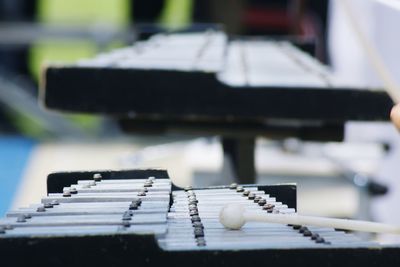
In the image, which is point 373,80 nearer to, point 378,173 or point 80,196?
point 378,173

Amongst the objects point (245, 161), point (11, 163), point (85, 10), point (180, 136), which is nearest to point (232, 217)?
point (245, 161)

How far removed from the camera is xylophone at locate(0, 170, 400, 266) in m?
0.78

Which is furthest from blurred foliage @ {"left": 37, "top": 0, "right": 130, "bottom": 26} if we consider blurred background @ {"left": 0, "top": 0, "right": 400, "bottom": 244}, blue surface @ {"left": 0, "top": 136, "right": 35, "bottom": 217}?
blue surface @ {"left": 0, "top": 136, "right": 35, "bottom": 217}

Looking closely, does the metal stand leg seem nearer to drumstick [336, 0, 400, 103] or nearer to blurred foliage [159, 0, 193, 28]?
drumstick [336, 0, 400, 103]

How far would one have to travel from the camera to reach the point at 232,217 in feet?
2.93

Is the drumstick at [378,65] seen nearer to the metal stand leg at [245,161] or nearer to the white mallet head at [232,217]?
the white mallet head at [232,217]

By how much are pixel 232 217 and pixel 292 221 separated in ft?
0.20

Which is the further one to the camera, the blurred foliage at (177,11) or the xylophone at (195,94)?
the blurred foliage at (177,11)

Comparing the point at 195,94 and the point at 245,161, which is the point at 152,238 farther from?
the point at 245,161

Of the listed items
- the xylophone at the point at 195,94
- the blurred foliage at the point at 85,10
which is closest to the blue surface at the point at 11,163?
the blurred foliage at the point at 85,10

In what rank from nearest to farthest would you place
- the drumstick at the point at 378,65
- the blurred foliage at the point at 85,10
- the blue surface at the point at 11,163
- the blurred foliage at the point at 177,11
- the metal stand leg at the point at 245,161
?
1. the drumstick at the point at 378,65
2. the metal stand leg at the point at 245,161
3. the blue surface at the point at 11,163
4. the blurred foliage at the point at 85,10
5. the blurred foliage at the point at 177,11

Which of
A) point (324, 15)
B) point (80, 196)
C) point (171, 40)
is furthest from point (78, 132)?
point (80, 196)

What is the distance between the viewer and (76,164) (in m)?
4.37

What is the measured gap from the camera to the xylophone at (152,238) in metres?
0.78
